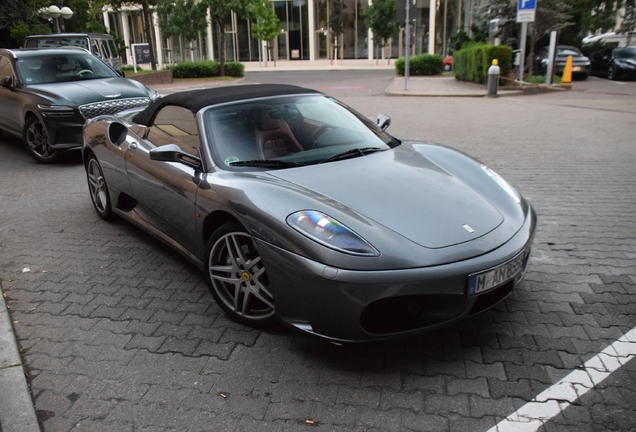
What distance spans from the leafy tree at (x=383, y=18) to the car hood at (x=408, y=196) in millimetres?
36917

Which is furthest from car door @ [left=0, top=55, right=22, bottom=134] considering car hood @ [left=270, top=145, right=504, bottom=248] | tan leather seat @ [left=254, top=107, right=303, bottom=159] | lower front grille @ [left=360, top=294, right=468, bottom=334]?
lower front grille @ [left=360, top=294, right=468, bottom=334]

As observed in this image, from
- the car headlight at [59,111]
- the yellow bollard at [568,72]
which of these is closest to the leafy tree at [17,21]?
the car headlight at [59,111]

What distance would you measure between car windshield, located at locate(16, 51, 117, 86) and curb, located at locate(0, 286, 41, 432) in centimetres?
679

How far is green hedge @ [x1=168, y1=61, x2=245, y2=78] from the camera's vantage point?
94.3 ft

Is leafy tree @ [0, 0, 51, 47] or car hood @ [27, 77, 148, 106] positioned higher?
leafy tree @ [0, 0, 51, 47]

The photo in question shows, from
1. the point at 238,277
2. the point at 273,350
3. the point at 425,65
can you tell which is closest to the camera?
the point at 273,350

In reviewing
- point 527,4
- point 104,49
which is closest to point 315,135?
point 527,4

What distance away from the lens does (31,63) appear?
363 inches

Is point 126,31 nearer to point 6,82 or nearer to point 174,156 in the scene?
point 6,82

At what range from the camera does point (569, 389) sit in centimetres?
277

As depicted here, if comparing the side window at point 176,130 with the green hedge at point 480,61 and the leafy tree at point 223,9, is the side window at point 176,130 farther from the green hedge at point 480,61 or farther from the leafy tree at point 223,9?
the leafy tree at point 223,9

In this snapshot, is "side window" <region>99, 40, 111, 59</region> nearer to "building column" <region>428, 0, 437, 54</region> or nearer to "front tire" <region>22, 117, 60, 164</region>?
"front tire" <region>22, 117, 60, 164</region>

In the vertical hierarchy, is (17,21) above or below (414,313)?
above

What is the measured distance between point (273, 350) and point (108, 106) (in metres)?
6.39
